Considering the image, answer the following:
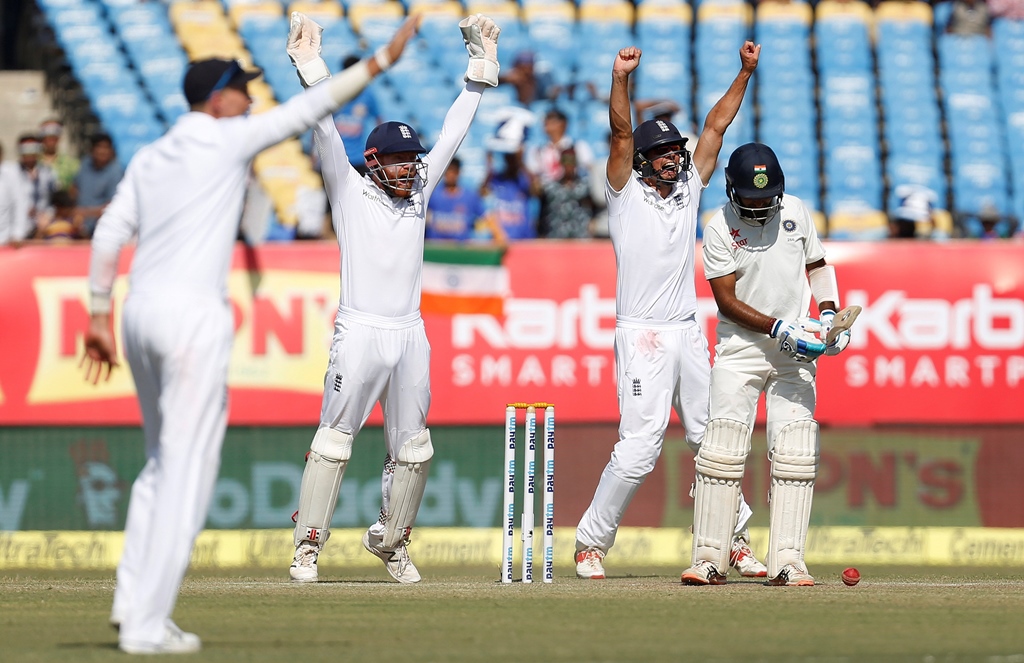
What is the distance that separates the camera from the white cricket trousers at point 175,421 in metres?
5.89

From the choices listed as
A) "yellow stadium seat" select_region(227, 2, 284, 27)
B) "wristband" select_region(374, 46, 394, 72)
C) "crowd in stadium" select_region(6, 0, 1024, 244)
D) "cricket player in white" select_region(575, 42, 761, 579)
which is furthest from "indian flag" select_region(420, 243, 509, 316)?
"yellow stadium seat" select_region(227, 2, 284, 27)

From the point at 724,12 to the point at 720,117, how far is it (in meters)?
10.9

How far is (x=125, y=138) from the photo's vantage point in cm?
1742

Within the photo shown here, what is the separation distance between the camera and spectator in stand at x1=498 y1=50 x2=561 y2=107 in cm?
1747

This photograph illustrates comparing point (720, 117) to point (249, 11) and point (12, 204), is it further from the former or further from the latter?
point (249, 11)

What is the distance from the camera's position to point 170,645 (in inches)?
231

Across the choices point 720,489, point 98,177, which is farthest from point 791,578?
point 98,177

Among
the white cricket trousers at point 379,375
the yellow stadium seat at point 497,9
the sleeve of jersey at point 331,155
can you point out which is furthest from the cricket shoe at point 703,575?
the yellow stadium seat at point 497,9

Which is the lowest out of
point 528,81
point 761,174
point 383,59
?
point 761,174

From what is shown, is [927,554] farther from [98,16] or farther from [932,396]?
Answer: [98,16]

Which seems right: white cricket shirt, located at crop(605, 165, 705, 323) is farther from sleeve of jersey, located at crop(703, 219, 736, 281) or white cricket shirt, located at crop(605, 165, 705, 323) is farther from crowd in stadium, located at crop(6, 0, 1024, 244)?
crowd in stadium, located at crop(6, 0, 1024, 244)

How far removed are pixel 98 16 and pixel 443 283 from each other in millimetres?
8725

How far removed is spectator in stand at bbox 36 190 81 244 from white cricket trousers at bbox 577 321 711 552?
5.55 meters

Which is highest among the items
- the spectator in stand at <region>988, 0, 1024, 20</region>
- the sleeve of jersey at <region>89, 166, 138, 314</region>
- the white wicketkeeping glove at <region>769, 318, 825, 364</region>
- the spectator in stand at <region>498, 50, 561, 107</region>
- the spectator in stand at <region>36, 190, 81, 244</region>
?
the spectator in stand at <region>988, 0, 1024, 20</region>
